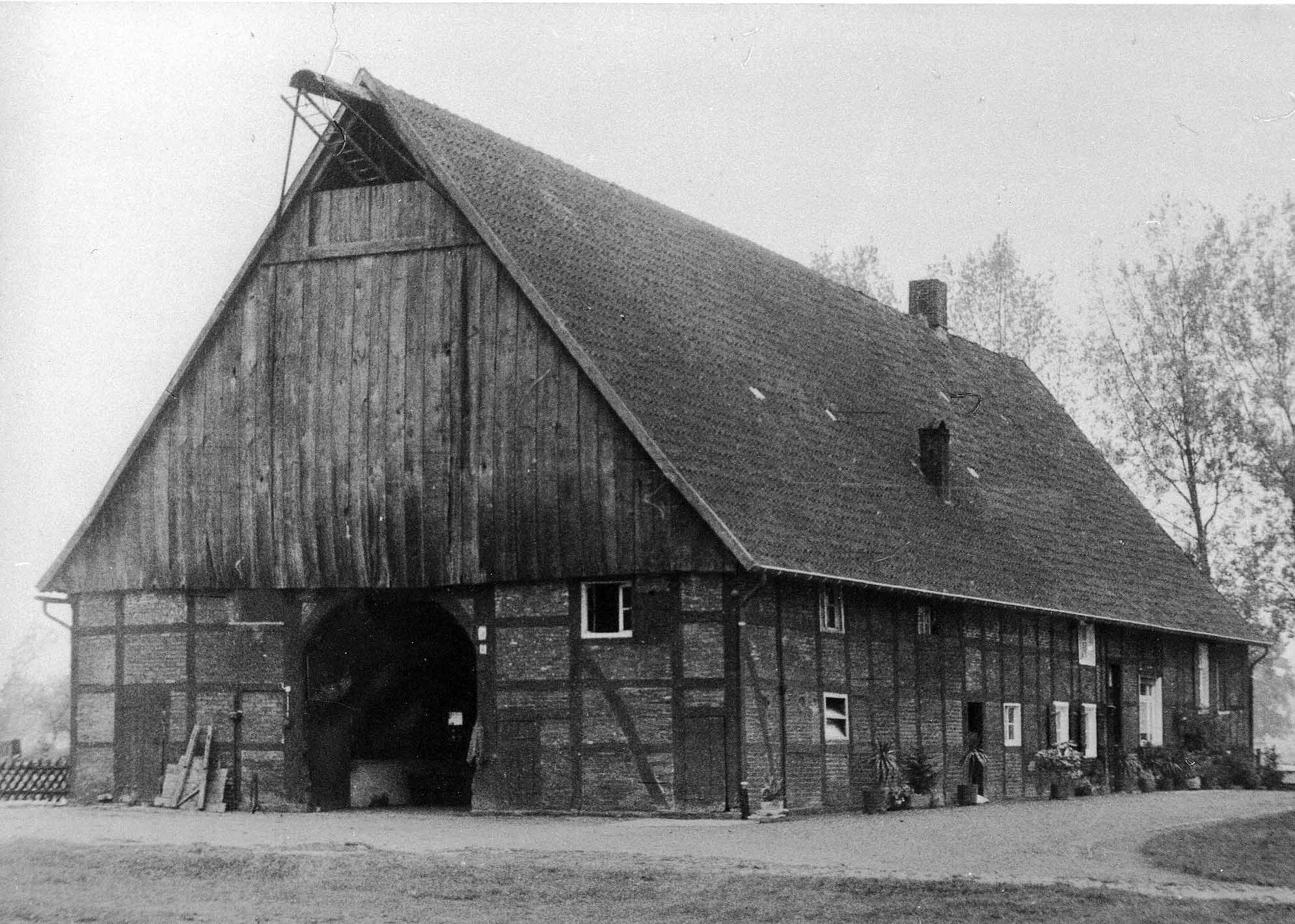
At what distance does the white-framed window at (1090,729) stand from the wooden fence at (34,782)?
19340 mm

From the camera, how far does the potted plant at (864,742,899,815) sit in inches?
1170

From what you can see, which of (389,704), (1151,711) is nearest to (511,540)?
(389,704)

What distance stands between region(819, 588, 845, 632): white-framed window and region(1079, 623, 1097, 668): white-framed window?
972 cm

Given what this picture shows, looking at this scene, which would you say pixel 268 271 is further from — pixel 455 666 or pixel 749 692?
pixel 749 692

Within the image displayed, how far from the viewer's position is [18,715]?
7525 centimetres

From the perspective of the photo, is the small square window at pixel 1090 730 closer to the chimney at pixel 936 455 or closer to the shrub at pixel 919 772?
the chimney at pixel 936 455

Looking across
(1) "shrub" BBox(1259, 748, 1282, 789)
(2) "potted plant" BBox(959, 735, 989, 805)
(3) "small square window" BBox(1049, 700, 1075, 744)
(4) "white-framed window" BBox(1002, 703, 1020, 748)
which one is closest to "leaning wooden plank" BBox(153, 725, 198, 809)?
(2) "potted plant" BBox(959, 735, 989, 805)

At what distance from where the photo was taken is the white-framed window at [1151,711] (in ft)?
135

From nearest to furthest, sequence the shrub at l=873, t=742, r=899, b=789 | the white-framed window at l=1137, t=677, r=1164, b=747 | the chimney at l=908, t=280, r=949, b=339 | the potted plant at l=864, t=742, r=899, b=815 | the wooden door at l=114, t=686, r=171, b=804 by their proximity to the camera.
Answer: the potted plant at l=864, t=742, r=899, b=815
the shrub at l=873, t=742, r=899, b=789
the wooden door at l=114, t=686, r=171, b=804
the white-framed window at l=1137, t=677, r=1164, b=747
the chimney at l=908, t=280, r=949, b=339

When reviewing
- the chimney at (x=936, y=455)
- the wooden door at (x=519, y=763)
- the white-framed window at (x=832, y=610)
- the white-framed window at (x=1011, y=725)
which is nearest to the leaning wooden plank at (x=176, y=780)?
the wooden door at (x=519, y=763)

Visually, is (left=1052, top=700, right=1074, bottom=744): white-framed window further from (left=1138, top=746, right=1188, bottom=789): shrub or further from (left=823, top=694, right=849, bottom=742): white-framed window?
(left=823, top=694, right=849, bottom=742): white-framed window

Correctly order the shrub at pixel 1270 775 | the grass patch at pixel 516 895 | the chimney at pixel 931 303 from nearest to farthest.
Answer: the grass patch at pixel 516 895
the shrub at pixel 1270 775
the chimney at pixel 931 303

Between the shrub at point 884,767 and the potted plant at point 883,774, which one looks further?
the shrub at point 884,767

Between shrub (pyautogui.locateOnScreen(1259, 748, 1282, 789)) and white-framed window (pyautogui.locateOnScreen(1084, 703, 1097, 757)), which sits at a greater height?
white-framed window (pyautogui.locateOnScreen(1084, 703, 1097, 757))
